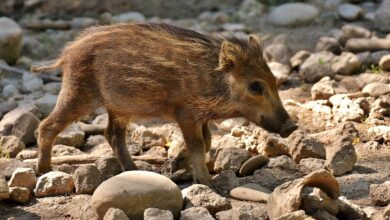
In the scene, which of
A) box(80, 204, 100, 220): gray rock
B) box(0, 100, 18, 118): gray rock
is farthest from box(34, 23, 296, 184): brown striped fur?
box(0, 100, 18, 118): gray rock

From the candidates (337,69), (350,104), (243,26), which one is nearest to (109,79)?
(350,104)

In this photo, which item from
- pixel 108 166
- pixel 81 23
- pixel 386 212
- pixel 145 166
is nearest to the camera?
pixel 386 212

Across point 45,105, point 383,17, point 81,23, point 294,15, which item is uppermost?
point 81,23

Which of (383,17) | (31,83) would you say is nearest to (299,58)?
(383,17)

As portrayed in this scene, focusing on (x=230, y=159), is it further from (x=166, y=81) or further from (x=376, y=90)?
(x=376, y=90)

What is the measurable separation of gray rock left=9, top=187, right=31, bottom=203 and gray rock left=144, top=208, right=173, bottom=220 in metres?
1.35

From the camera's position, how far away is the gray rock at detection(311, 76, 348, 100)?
832 cm

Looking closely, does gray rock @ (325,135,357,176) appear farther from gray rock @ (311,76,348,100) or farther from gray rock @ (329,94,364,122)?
gray rock @ (311,76,348,100)

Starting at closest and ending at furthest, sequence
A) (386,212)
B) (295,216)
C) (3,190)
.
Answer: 1. (295,216)
2. (386,212)
3. (3,190)

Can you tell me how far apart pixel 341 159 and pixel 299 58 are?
367 centimetres

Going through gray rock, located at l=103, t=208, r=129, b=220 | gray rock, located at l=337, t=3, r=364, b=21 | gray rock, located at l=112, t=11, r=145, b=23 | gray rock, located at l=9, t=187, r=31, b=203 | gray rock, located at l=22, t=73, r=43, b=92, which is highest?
gray rock, located at l=112, t=11, r=145, b=23

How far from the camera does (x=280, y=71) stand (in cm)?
930

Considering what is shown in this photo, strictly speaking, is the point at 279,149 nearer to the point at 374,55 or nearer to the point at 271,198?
the point at 271,198

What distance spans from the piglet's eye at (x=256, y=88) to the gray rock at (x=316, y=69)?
9.74ft
